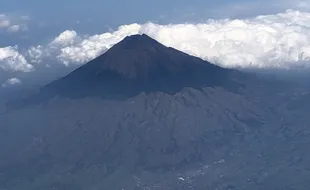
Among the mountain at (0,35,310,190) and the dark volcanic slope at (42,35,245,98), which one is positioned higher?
the dark volcanic slope at (42,35,245,98)

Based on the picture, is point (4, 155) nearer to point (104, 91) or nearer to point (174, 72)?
point (104, 91)

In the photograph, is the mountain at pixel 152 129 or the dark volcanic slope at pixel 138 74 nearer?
the mountain at pixel 152 129

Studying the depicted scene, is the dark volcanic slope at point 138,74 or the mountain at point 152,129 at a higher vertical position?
Answer: the dark volcanic slope at point 138,74

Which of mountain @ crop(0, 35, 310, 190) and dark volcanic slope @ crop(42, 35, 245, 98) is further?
dark volcanic slope @ crop(42, 35, 245, 98)

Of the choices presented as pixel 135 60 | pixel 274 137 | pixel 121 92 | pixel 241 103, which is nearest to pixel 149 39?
pixel 135 60
